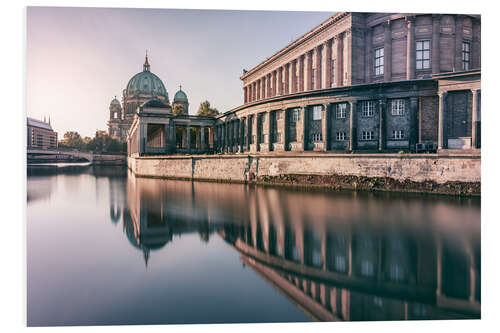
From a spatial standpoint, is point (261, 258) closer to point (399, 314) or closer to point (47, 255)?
point (399, 314)

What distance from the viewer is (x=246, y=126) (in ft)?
104

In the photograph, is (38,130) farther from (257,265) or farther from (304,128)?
(304,128)

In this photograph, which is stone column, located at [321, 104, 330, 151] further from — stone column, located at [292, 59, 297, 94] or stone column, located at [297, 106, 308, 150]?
stone column, located at [292, 59, 297, 94]

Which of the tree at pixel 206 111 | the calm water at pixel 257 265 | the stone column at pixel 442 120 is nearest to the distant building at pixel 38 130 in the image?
the calm water at pixel 257 265

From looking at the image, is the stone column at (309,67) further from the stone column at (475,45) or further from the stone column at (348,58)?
the stone column at (475,45)

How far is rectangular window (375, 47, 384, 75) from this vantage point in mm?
27328

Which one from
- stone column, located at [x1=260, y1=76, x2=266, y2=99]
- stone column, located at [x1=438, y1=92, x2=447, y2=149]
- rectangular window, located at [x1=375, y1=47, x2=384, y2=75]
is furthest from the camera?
stone column, located at [x1=260, y1=76, x2=266, y2=99]

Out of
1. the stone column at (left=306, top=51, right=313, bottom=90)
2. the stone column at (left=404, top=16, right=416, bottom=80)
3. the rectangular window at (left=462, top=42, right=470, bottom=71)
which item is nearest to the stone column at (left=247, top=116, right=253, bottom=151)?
the stone column at (left=306, top=51, right=313, bottom=90)

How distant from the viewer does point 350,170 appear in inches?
794

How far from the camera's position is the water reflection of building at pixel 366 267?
5.67 meters

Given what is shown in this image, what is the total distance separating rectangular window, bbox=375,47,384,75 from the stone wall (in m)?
12.4

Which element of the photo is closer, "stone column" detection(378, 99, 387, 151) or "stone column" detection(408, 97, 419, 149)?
"stone column" detection(408, 97, 419, 149)

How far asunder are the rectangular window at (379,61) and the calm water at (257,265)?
58.7 ft

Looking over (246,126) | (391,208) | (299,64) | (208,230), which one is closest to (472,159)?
(391,208)
